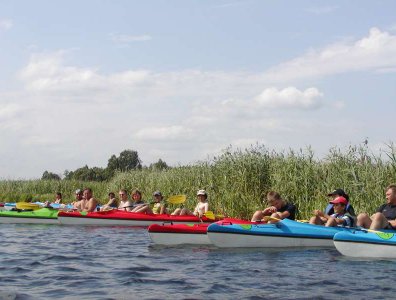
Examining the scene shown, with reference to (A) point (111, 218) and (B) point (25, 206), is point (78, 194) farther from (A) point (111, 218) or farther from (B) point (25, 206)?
(A) point (111, 218)

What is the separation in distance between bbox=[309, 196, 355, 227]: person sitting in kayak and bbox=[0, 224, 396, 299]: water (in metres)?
0.48

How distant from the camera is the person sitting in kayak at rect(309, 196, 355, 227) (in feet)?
33.4

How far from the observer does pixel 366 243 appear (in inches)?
366

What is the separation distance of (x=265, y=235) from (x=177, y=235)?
1624 millimetres

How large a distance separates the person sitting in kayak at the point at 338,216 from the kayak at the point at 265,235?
216mm

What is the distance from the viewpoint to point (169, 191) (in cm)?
1845

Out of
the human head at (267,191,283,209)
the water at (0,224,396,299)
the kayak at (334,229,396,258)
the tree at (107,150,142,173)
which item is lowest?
the water at (0,224,396,299)

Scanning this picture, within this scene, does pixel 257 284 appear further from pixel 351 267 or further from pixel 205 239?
pixel 205 239

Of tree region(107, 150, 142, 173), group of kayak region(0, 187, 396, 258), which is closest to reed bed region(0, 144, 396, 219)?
group of kayak region(0, 187, 396, 258)

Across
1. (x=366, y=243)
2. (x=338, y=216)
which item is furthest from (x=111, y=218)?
(x=366, y=243)

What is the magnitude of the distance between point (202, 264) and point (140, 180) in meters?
12.4

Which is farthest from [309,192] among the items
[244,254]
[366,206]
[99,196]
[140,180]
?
[99,196]

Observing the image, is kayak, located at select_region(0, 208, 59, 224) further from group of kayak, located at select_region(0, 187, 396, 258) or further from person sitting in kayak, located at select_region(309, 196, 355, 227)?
person sitting in kayak, located at select_region(309, 196, 355, 227)

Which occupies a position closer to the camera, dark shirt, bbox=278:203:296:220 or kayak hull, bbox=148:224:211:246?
dark shirt, bbox=278:203:296:220
